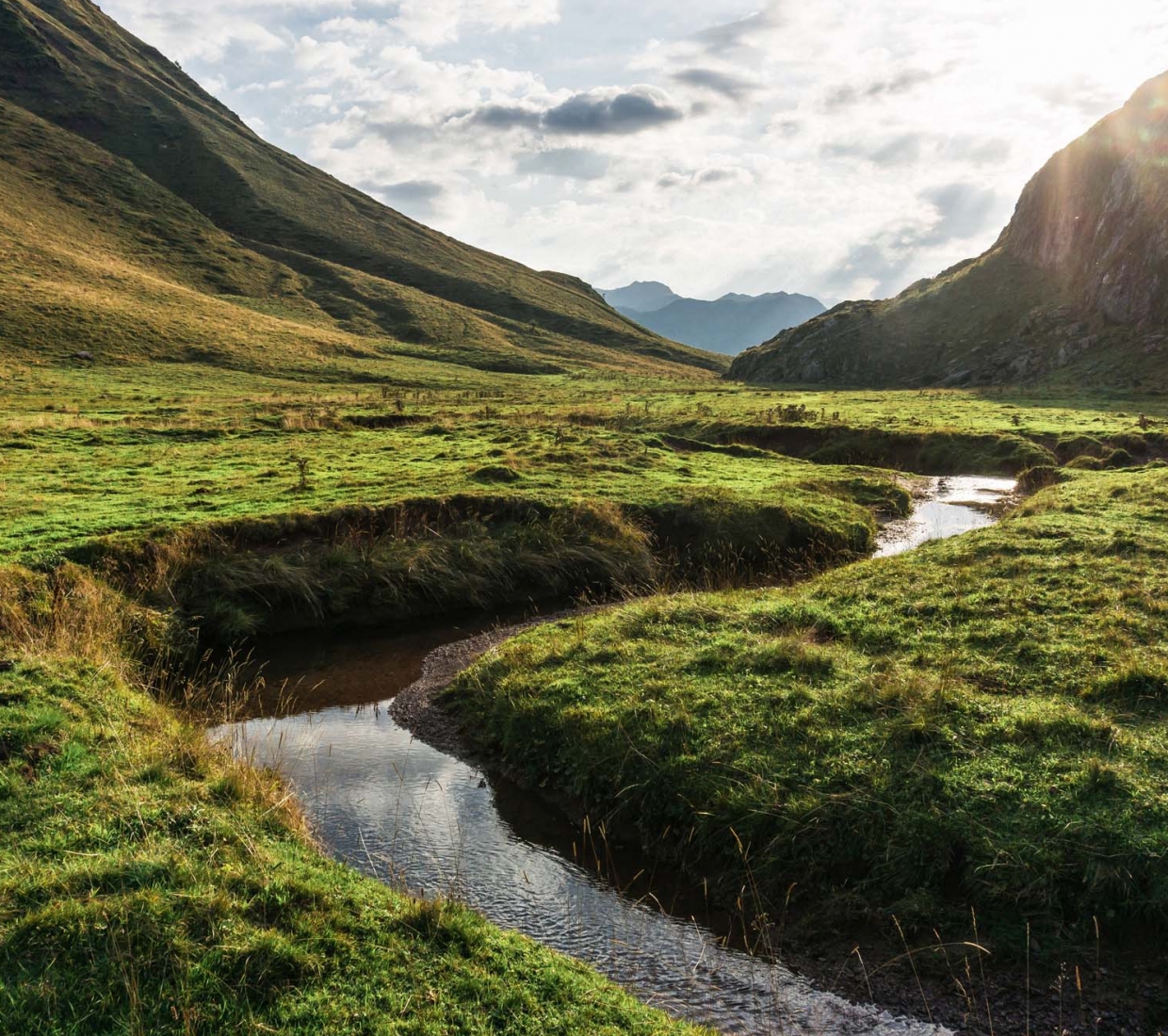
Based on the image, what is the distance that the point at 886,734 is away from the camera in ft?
39.2

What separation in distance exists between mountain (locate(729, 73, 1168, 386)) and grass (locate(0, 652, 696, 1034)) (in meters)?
93.7

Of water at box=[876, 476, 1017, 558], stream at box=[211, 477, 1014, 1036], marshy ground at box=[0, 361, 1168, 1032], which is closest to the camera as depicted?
marshy ground at box=[0, 361, 1168, 1032]

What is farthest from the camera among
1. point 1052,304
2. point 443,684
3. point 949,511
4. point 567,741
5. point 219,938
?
point 1052,304

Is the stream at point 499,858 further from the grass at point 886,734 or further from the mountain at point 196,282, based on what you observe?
the mountain at point 196,282

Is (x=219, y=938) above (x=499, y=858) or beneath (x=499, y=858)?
above

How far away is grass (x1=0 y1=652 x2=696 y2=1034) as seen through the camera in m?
6.79

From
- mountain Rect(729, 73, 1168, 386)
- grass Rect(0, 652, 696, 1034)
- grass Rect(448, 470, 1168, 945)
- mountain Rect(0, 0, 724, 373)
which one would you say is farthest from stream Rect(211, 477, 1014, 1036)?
mountain Rect(729, 73, 1168, 386)

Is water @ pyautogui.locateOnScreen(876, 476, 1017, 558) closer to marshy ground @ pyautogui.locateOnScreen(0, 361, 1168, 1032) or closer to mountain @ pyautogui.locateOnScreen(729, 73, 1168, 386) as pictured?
marshy ground @ pyautogui.locateOnScreen(0, 361, 1168, 1032)

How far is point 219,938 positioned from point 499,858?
4650 mm

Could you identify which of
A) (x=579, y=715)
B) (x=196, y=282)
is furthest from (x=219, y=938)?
(x=196, y=282)

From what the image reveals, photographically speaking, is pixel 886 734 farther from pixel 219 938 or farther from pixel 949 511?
pixel 949 511

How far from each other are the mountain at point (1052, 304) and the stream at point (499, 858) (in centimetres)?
9002

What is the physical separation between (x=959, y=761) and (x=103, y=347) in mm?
98585

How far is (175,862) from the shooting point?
8.41 metres
